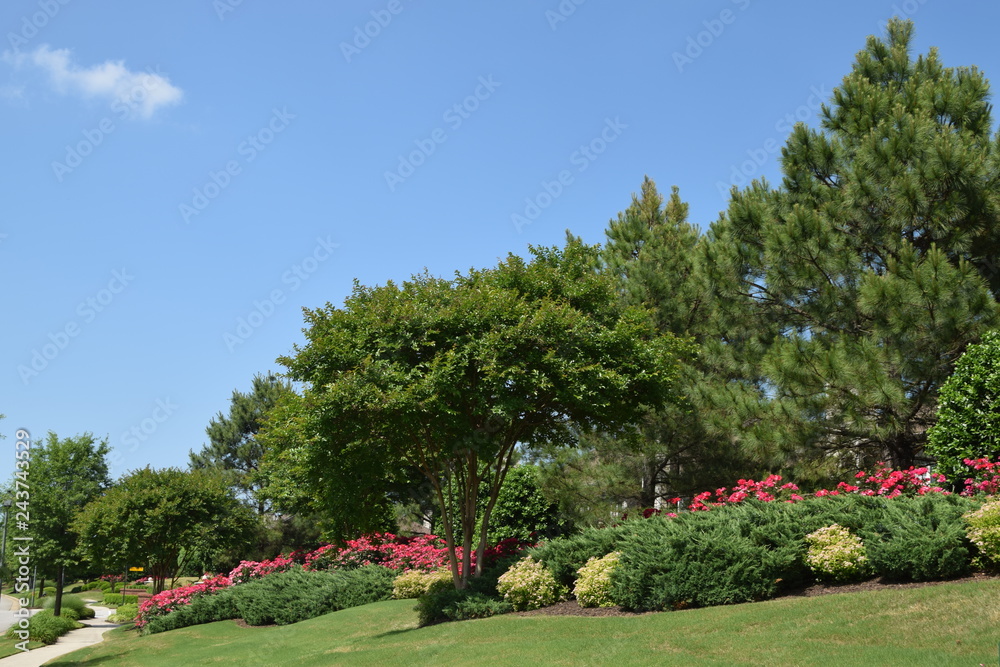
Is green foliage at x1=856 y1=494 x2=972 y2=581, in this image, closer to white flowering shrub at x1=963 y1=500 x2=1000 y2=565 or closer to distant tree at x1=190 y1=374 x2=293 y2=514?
white flowering shrub at x1=963 y1=500 x2=1000 y2=565

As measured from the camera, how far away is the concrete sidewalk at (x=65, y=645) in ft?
63.2

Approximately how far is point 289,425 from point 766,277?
38.6 ft

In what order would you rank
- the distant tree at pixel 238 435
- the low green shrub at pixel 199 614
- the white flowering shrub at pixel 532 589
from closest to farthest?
the white flowering shrub at pixel 532 589, the low green shrub at pixel 199 614, the distant tree at pixel 238 435

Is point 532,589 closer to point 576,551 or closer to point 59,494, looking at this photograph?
point 576,551

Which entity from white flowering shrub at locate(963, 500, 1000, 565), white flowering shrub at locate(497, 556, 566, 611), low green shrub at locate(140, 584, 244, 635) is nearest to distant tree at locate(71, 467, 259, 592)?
low green shrub at locate(140, 584, 244, 635)

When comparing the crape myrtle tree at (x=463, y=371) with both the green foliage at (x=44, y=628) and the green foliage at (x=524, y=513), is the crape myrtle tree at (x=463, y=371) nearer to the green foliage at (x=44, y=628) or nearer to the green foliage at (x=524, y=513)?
the green foliage at (x=524, y=513)

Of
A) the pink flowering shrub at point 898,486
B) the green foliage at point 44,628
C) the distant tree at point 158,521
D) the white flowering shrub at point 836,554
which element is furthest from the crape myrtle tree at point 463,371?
the distant tree at point 158,521

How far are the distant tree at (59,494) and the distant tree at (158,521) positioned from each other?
5.75 feet

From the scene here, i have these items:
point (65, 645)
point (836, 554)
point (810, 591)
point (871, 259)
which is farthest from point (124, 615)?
point (871, 259)

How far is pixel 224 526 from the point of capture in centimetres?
3134

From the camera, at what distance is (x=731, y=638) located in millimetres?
9273

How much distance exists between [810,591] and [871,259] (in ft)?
30.3

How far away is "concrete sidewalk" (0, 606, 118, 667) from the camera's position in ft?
63.2

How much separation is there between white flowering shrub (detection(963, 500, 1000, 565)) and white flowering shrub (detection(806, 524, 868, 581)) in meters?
1.54
